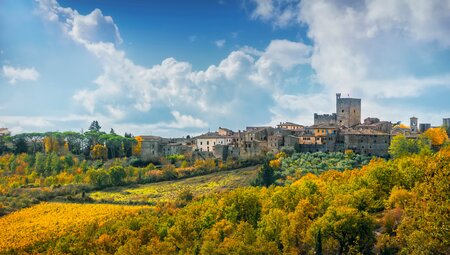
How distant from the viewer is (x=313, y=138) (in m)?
90.9

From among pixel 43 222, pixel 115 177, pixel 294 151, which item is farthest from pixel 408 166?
pixel 115 177

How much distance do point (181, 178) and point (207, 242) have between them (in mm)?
49314

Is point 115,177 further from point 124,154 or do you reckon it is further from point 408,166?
point 408,166

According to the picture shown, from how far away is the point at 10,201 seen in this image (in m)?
78.0

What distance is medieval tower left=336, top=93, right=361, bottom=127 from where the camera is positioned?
10419 cm

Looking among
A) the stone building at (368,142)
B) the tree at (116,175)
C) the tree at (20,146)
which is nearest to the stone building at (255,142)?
the stone building at (368,142)

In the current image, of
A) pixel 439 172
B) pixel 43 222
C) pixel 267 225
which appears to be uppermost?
pixel 439 172

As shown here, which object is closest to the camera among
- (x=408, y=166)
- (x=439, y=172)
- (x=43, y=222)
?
(x=439, y=172)

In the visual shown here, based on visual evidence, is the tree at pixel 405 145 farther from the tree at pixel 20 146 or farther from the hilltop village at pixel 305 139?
the tree at pixel 20 146

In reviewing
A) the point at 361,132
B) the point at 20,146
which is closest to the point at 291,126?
the point at 361,132

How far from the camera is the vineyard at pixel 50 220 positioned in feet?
193

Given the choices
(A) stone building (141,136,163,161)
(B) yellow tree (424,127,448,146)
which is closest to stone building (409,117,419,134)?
(B) yellow tree (424,127,448,146)

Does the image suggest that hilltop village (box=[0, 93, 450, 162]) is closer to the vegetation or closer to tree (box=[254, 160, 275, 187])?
tree (box=[254, 160, 275, 187])

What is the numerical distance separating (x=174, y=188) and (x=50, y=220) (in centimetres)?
2135
